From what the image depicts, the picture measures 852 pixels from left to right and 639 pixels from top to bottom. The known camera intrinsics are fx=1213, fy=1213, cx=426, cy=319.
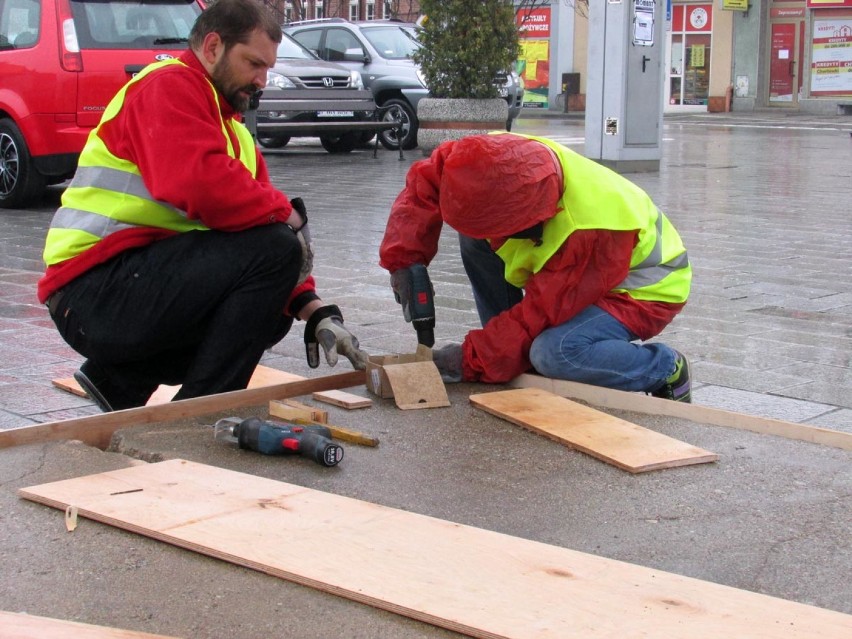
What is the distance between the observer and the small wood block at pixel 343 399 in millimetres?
3848

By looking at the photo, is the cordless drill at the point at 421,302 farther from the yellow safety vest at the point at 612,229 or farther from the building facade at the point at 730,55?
the building facade at the point at 730,55

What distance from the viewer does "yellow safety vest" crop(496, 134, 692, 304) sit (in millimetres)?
3896

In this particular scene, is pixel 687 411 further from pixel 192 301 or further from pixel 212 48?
pixel 212 48

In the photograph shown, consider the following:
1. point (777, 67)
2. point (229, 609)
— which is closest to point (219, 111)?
point (229, 609)

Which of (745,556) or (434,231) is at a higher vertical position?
(434,231)

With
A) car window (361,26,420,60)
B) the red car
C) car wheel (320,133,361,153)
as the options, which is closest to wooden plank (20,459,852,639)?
the red car

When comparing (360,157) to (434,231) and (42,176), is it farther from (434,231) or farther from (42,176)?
(434,231)

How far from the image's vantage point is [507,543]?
261 cm

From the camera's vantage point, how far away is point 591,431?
351cm

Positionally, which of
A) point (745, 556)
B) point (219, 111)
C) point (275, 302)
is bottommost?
point (745, 556)

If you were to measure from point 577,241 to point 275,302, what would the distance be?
3.20ft

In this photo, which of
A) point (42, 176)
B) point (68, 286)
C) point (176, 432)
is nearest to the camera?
point (176, 432)

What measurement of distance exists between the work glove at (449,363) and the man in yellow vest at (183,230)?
2.04 feet

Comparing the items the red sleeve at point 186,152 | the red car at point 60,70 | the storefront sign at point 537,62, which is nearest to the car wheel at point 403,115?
the red car at point 60,70
